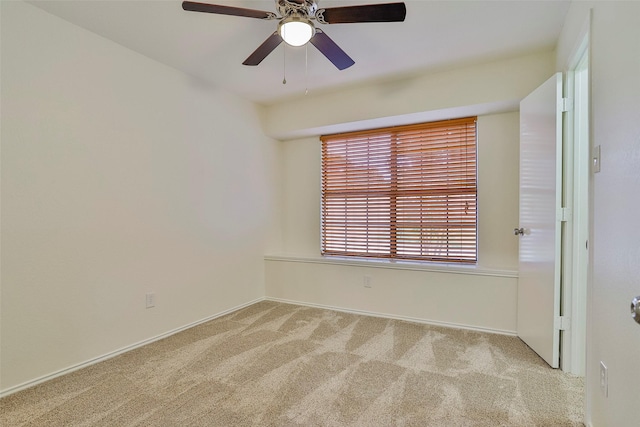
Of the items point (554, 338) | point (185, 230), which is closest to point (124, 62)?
point (185, 230)

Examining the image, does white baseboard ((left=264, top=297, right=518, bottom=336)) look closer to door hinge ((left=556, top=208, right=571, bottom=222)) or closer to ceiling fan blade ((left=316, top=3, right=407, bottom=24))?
door hinge ((left=556, top=208, right=571, bottom=222))

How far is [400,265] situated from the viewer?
10.8 feet

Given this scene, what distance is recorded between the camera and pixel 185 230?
2986 millimetres

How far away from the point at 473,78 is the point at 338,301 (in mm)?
2700

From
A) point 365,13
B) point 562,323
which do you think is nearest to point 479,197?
point 562,323

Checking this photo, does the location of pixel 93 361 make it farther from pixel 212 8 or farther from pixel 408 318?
pixel 408 318

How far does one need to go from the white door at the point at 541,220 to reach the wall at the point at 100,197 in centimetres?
289

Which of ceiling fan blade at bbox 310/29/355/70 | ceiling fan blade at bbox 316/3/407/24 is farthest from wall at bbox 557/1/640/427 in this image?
ceiling fan blade at bbox 310/29/355/70

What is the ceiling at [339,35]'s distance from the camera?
2.01 m

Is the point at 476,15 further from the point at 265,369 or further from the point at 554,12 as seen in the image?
the point at 265,369

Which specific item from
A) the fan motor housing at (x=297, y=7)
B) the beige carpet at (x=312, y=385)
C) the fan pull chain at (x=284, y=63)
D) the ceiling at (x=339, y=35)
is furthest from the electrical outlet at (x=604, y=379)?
the fan pull chain at (x=284, y=63)

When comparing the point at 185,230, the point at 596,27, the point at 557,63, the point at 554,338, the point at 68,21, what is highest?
the point at 68,21

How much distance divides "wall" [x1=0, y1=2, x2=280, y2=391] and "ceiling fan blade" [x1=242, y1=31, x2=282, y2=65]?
117 cm

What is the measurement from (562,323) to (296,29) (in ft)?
8.55
